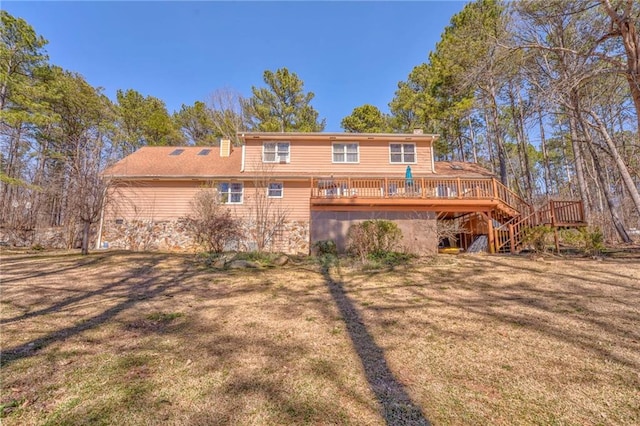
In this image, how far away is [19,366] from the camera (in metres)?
2.97

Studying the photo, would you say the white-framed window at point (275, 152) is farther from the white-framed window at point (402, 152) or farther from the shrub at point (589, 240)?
the shrub at point (589, 240)

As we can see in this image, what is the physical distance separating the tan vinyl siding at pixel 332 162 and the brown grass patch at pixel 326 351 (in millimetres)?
8715

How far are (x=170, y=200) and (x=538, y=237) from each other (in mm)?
15540

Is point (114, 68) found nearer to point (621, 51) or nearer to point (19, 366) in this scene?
point (19, 366)

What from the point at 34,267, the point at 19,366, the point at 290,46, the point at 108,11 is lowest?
the point at 19,366

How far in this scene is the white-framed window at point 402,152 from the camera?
14633 mm

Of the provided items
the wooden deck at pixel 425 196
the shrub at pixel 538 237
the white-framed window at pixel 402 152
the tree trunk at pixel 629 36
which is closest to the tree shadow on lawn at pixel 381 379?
the wooden deck at pixel 425 196

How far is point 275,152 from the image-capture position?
47.4ft

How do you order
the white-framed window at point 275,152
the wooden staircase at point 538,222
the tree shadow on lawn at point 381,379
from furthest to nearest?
the white-framed window at point 275,152
the wooden staircase at point 538,222
the tree shadow on lawn at point 381,379

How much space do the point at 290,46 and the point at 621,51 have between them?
1451cm

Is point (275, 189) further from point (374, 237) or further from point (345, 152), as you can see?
point (374, 237)

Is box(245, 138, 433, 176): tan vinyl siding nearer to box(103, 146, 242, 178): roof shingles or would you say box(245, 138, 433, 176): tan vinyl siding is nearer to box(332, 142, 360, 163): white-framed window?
box(332, 142, 360, 163): white-framed window

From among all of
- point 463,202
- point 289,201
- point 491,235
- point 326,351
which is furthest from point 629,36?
point 289,201

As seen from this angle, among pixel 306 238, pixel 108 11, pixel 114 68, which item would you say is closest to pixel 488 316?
pixel 306 238
